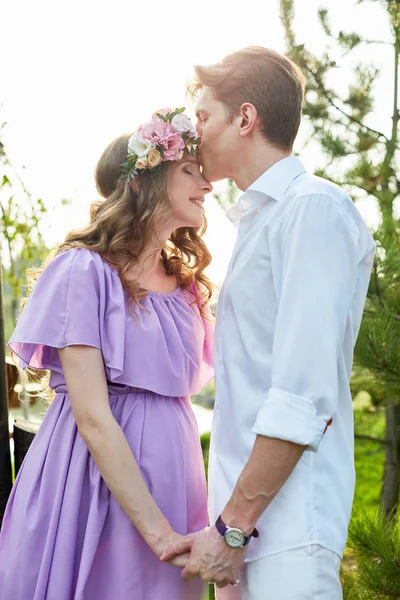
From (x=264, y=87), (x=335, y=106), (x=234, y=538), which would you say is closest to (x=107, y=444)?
(x=234, y=538)

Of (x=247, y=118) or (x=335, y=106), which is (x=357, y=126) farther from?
(x=247, y=118)

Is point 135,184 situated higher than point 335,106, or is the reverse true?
point 335,106

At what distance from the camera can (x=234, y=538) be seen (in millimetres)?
1651

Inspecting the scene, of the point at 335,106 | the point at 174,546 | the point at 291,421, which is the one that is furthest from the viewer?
the point at 335,106

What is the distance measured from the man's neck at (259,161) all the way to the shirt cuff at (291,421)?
579mm

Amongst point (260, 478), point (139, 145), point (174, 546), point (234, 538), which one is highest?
point (139, 145)

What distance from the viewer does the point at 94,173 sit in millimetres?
2232

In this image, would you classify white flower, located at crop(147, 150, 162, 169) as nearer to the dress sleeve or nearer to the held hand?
the dress sleeve

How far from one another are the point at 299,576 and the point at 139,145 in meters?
1.13

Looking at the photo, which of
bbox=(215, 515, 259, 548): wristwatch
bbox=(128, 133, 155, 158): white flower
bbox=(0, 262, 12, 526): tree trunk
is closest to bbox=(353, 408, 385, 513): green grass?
bbox=(0, 262, 12, 526): tree trunk

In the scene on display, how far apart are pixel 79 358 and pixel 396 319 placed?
134 centimetres

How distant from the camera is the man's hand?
1678 millimetres

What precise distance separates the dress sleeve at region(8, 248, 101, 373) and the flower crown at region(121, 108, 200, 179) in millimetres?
287

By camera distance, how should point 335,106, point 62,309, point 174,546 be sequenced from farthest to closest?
point 335,106 → point 62,309 → point 174,546
